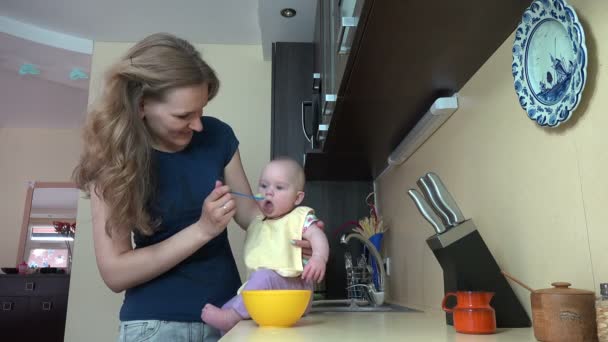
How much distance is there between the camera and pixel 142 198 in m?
1.10

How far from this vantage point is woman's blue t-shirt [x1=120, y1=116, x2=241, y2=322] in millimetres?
1108

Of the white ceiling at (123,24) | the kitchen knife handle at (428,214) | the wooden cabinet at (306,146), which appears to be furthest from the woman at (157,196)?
the white ceiling at (123,24)

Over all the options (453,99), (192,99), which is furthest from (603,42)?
(192,99)

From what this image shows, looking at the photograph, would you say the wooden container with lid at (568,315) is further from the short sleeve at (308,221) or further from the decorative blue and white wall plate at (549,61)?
the short sleeve at (308,221)

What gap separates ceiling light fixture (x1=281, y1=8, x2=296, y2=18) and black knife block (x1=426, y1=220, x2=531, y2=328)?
1.71 metres

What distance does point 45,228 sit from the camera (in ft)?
17.0

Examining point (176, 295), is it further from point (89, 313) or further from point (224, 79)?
point (224, 79)

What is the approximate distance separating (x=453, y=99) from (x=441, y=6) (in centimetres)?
40

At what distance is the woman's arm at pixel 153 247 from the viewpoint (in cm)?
107

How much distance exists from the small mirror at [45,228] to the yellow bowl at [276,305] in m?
4.77

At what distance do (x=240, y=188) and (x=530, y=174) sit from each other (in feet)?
2.61

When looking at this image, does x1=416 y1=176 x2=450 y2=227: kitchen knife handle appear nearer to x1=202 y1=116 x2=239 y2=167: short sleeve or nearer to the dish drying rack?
x1=202 y1=116 x2=239 y2=167: short sleeve

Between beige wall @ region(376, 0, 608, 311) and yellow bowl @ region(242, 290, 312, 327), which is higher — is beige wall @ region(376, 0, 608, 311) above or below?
above

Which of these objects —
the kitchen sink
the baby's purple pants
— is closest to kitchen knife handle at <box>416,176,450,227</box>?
the baby's purple pants
